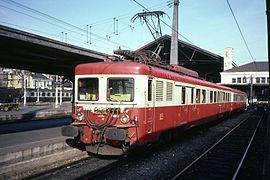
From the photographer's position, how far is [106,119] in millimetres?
8914

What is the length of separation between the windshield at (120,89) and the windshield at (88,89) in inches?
Result: 20.9

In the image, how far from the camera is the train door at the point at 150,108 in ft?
29.9

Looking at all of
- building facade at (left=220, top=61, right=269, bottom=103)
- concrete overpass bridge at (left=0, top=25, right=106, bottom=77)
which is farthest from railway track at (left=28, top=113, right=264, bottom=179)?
building facade at (left=220, top=61, right=269, bottom=103)

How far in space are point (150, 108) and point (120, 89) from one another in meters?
1.13

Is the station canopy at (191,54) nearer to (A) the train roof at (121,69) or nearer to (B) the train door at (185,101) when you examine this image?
(B) the train door at (185,101)

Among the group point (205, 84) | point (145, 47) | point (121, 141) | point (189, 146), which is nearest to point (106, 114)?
point (121, 141)

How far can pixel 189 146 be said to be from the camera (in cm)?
1227

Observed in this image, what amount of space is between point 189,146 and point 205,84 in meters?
5.09

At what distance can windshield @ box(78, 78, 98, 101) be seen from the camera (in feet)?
31.1

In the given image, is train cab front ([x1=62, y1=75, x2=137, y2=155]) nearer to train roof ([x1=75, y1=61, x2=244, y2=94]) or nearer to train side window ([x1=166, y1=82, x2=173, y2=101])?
train roof ([x1=75, y1=61, x2=244, y2=94])

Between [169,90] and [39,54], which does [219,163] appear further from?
[39,54]

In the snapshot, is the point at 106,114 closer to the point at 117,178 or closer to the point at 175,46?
the point at 117,178

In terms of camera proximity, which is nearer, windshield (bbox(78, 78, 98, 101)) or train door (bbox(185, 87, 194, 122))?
windshield (bbox(78, 78, 98, 101))

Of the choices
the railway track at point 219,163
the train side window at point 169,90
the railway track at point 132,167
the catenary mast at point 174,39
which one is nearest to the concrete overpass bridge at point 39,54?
the train side window at point 169,90
